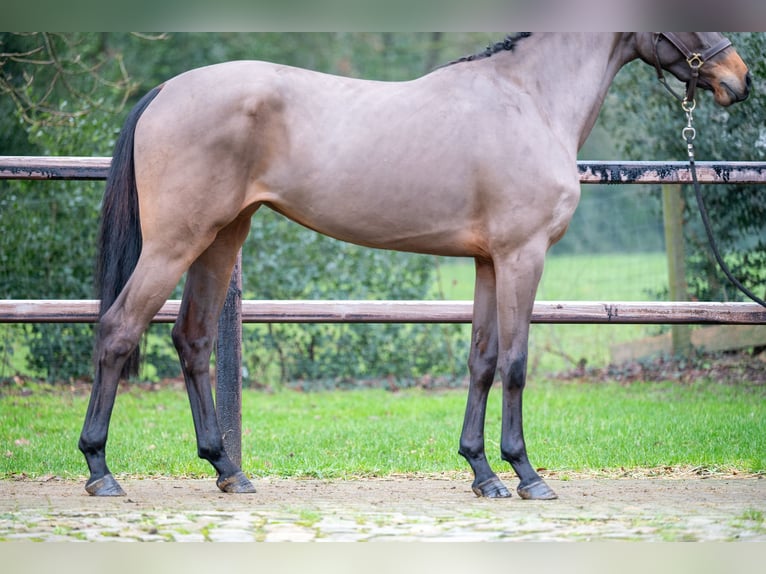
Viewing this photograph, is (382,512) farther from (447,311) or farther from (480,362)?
(447,311)

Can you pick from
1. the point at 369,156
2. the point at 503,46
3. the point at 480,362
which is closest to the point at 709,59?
the point at 503,46

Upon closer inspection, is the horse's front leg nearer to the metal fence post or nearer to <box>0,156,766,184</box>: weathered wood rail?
<box>0,156,766,184</box>: weathered wood rail

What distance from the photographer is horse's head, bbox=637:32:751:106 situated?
4.57 meters

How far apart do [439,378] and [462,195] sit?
5359 mm

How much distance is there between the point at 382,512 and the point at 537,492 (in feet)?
2.57

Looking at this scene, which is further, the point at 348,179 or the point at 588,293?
the point at 588,293

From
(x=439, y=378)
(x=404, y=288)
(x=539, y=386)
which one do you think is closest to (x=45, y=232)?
(x=404, y=288)

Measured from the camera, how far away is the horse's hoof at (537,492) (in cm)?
430

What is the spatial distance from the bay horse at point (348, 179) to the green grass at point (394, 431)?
1114mm

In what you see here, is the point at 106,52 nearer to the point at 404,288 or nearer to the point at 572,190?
the point at 404,288

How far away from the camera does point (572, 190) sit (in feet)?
14.3

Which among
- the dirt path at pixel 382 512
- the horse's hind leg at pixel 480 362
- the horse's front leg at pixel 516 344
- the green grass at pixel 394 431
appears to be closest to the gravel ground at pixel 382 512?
the dirt path at pixel 382 512

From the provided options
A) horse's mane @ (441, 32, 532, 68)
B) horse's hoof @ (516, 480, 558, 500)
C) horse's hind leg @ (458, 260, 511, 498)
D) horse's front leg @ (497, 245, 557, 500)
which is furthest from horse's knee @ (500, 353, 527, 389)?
horse's mane @ (441, 32, 532, 68)

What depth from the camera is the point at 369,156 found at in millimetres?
4316
